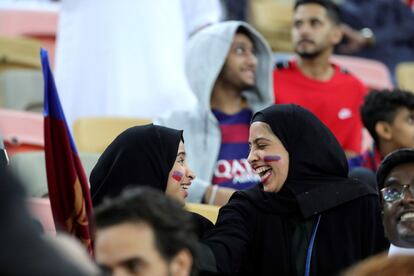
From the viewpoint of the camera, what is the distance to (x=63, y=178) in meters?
4.20

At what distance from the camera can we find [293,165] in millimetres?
4500

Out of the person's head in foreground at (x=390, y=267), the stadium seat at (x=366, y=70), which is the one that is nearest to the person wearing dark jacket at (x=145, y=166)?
the person's head in foreground at (x=390, y=267)

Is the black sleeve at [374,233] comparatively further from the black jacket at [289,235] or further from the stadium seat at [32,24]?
the stadium seat at [32,24]

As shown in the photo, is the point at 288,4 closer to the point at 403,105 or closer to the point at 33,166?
the point at 403,105

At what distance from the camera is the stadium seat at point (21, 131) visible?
6351 mm

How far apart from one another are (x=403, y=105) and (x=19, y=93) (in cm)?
256

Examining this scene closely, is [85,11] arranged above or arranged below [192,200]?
above

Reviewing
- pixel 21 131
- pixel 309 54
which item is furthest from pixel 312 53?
pixel 21 131

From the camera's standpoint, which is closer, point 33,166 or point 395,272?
point 395,272

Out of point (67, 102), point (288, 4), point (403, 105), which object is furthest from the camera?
point (288, 4)

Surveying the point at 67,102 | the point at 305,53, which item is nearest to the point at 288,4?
the point at 305,53

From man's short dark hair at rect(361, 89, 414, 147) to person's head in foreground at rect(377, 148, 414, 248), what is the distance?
174 cm

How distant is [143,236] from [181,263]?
157mm

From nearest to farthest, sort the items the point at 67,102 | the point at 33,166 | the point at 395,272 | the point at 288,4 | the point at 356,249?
the point at 395,272
the point at 356,249
the point at 33,166
the point at 67,102
the point at 288,4
